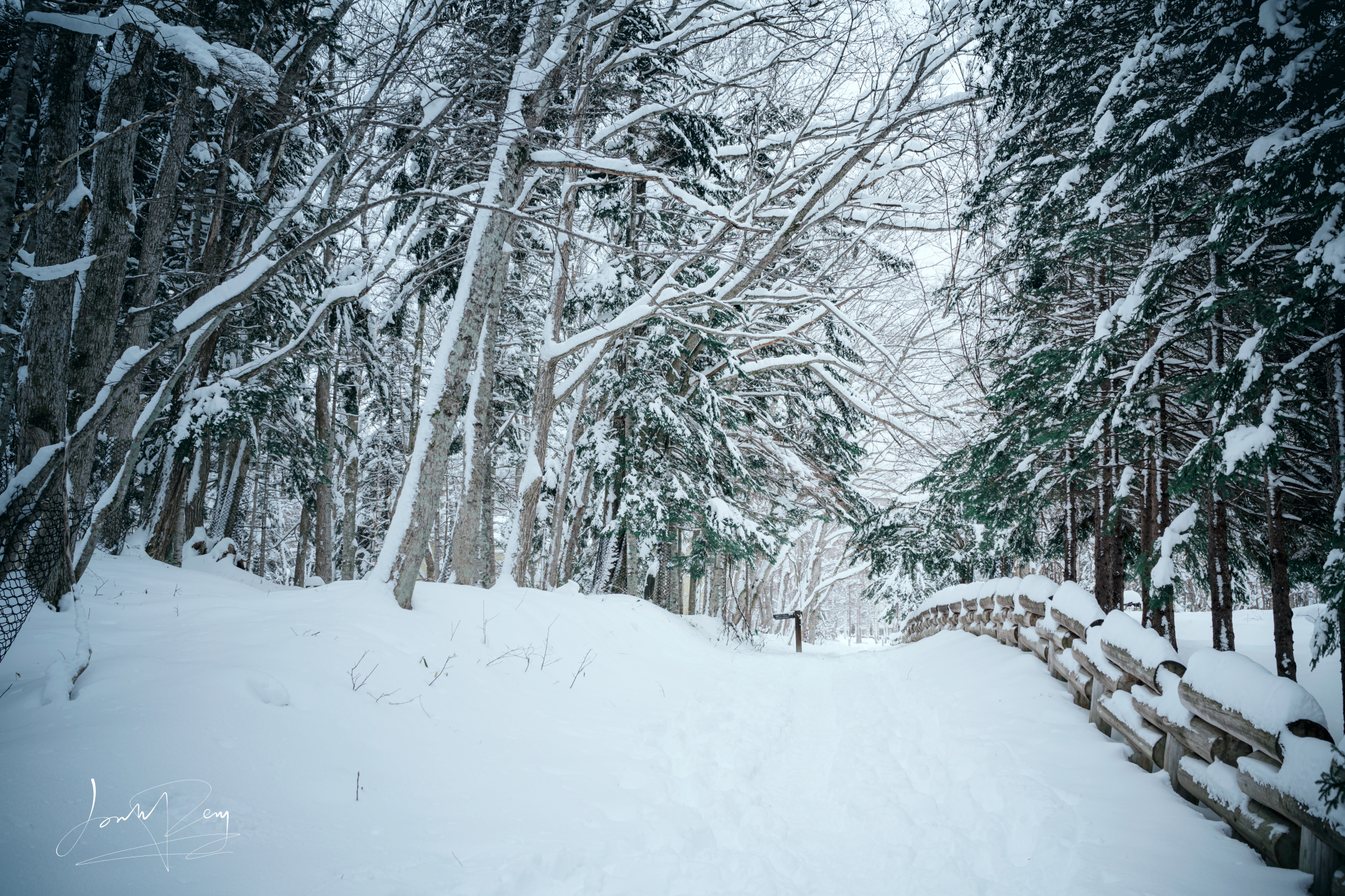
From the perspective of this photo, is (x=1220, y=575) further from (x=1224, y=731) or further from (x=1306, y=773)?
(x=1306, y=773)

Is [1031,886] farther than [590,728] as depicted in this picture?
No

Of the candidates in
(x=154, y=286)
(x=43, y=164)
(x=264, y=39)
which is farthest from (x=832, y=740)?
(x=264, y=39)

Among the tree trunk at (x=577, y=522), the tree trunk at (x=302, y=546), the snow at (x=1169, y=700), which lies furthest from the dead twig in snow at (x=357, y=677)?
the tree trunk at (x=302, y=546)

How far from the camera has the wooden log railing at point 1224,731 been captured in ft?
6.07

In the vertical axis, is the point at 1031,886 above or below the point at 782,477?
below

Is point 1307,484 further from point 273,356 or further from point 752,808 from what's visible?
point 273,356

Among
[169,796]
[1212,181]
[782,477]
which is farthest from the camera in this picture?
[782,477]

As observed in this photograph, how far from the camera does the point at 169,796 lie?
5.81 feet

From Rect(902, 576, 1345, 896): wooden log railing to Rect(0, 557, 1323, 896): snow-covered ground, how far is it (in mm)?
108

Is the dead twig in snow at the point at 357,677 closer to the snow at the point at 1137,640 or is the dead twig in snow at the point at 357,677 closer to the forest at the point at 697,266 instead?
the forest at the point at 697,266

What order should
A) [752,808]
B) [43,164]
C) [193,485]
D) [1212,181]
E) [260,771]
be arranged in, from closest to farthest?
1. [260,771]
2. [752,808]
3. [43,164]
4. [1212,181]
5. [193,485]

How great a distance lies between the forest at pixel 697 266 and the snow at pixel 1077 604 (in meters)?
0.68

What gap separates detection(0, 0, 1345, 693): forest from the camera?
10.7 ft

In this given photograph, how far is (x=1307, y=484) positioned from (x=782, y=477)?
7313mm
